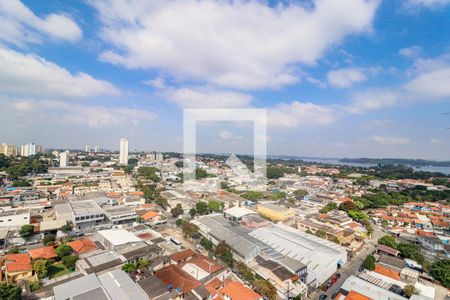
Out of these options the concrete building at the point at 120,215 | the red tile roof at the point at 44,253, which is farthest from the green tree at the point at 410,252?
the red tile roof at the point at 44,253

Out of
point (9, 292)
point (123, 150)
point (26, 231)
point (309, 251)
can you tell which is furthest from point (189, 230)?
point (123, 150)

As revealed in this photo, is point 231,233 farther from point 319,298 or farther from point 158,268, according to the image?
point 319,298

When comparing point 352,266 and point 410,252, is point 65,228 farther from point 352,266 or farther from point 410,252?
point 410,252

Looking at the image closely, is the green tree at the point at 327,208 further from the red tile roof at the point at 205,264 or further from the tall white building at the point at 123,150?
the tall white building at the point at 123,150

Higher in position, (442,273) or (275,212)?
(275,212)

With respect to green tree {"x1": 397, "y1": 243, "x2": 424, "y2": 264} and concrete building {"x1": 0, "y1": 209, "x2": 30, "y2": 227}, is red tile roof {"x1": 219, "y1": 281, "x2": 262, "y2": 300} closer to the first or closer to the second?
green tree {"x1": 397, "y1": 243, "x2": 424, "y2": 264}

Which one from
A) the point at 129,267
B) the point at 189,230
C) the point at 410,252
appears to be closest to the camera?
the point at 129,267
